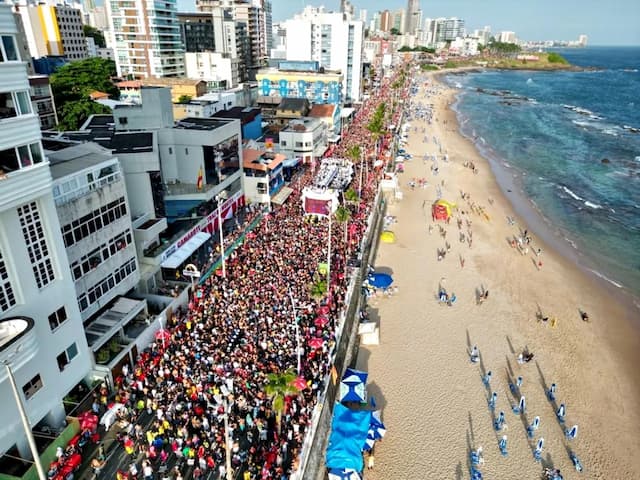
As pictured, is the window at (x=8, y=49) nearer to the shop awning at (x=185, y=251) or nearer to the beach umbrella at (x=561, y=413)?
the shop awning at (x=185, y=251)

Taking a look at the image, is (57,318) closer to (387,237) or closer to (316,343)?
(316,343)

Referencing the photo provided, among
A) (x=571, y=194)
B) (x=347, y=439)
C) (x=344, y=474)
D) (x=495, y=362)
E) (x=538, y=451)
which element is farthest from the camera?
(x=571, y=194)

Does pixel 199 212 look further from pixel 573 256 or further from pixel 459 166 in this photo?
pixel 459 166

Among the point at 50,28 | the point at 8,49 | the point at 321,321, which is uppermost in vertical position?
the point at 50,28

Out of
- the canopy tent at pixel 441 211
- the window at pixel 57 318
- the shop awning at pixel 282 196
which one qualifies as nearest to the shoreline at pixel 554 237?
the canopy tent at pixel 441 211

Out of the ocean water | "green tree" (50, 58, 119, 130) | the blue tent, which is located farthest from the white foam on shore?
"green tree" (50, 58, 119, 130)

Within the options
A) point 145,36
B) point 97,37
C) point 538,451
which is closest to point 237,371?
point 538,451

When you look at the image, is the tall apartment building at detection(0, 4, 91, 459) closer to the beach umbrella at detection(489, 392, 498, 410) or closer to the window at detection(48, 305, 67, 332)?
the window at detection(48, 305, 67, 332)
